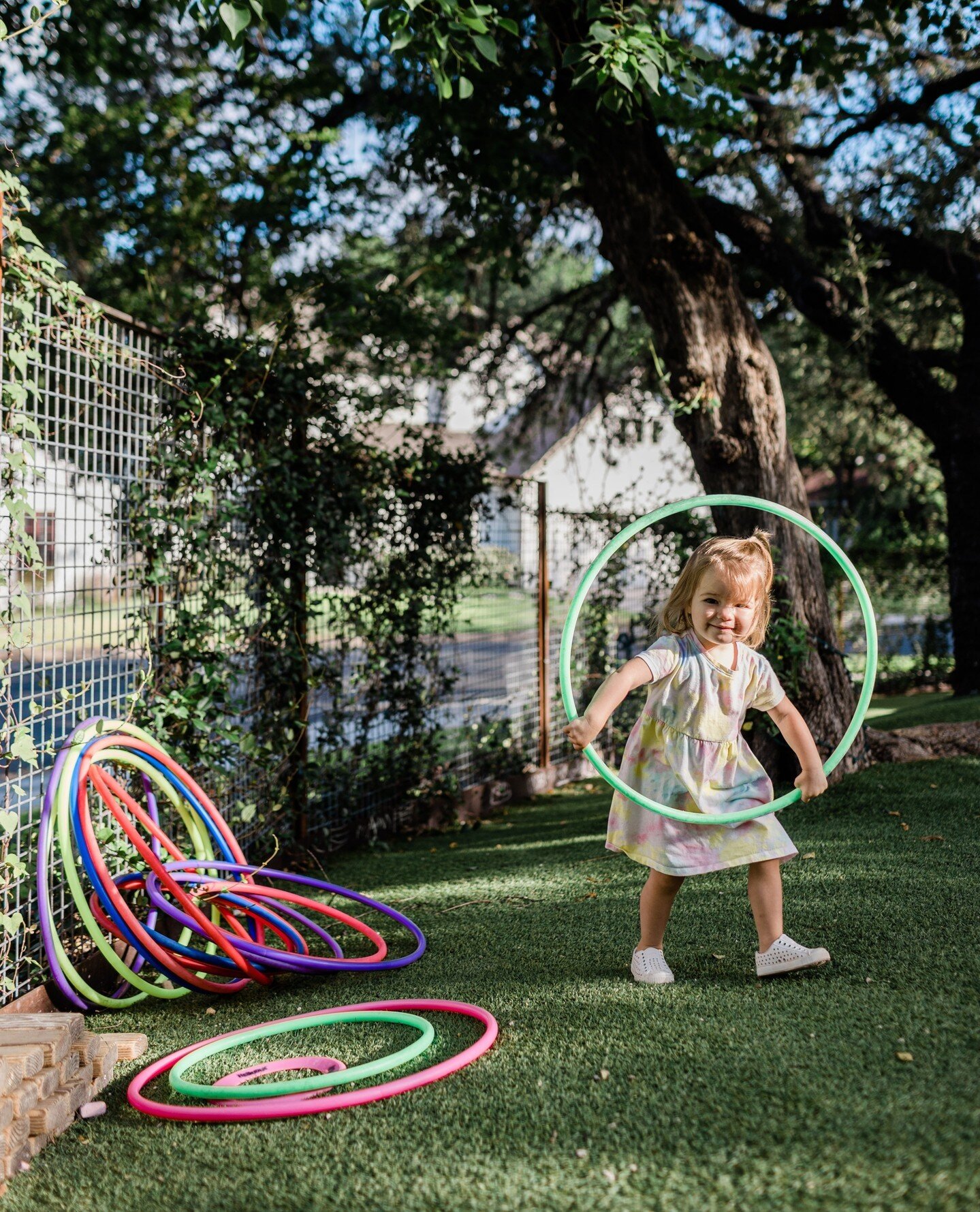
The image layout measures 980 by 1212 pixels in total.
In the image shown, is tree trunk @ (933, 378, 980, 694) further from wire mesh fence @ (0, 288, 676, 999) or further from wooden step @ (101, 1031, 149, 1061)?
wooden step @ (101, 1031, 149, 1061)

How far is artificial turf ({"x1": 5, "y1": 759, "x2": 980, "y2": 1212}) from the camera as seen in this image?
2.15 metres

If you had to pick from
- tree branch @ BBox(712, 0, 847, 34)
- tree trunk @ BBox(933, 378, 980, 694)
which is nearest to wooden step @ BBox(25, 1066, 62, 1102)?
tree branch @ BBox(712, 0, 847, 34)

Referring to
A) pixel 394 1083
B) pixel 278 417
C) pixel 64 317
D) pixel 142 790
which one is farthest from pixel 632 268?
pixel 394 1083

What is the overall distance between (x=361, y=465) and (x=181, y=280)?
8.09m

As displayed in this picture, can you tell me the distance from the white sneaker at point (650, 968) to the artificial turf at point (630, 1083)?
55mm

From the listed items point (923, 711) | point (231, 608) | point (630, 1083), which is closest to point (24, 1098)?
point (630, 1083)

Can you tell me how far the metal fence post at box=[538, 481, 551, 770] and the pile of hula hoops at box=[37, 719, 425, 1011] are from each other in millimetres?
3893

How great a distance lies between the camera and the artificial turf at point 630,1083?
2.15 metres

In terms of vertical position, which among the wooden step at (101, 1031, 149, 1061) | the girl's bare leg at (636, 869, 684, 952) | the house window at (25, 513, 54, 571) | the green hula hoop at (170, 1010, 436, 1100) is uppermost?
Answer: the house window at (25, 513, 54, 571)

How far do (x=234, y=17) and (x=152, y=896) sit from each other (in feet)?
12.0

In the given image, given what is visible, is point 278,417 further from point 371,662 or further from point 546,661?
point 546,661

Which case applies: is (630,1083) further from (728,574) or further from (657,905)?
(728,574)

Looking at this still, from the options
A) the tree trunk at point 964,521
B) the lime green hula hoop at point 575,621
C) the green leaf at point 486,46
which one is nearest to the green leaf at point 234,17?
the green leaf at point 486,46

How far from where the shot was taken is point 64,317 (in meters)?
3.77
